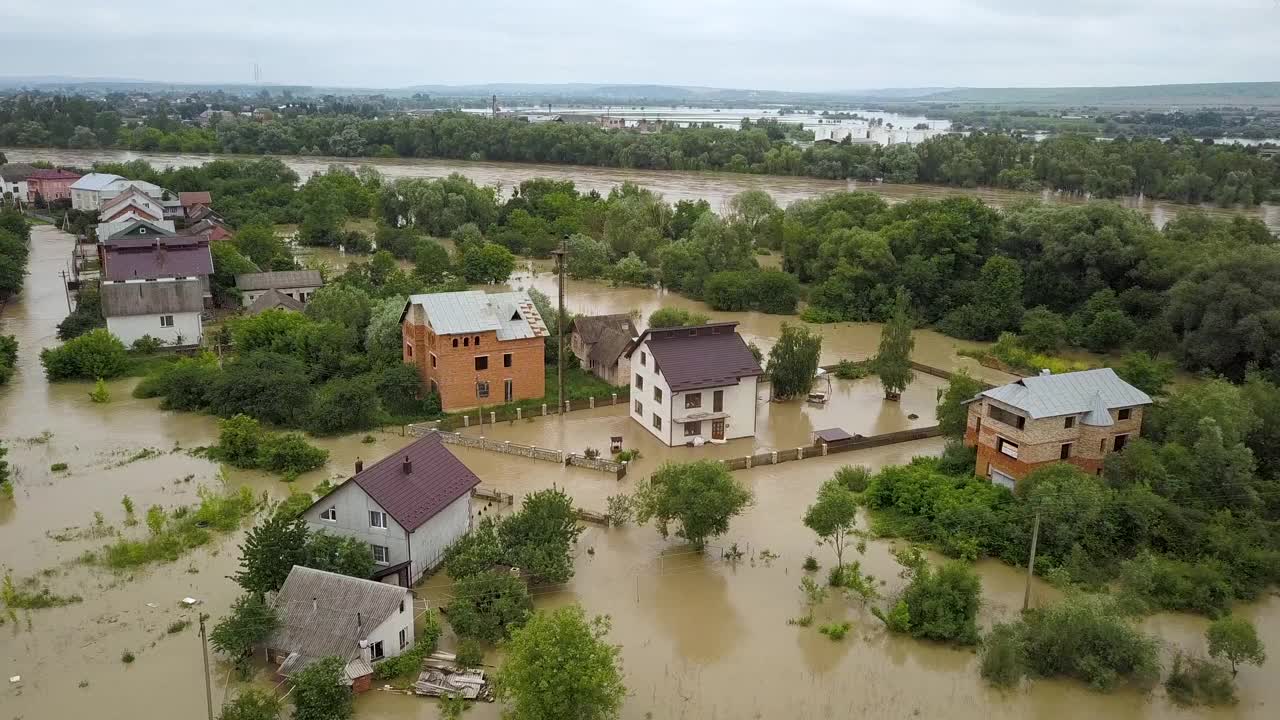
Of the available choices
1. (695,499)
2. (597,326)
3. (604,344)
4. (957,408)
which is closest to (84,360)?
(597,326)

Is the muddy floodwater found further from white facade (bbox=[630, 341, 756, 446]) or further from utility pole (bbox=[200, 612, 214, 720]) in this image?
white facade (bbox=[630, 341, 756, 446])

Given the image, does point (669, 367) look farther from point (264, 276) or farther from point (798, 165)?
point (798, 165)

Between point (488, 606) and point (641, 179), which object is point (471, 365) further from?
point (641, 179)

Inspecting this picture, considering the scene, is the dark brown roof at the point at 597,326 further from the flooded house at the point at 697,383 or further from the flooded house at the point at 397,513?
the flooded house at the point at 397,513

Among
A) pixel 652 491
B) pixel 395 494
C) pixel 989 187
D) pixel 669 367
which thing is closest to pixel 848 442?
pixel 669 367

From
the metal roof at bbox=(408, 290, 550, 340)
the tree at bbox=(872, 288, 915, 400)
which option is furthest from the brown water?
the metal roof at bbox=(408, 290, 550, 340)
